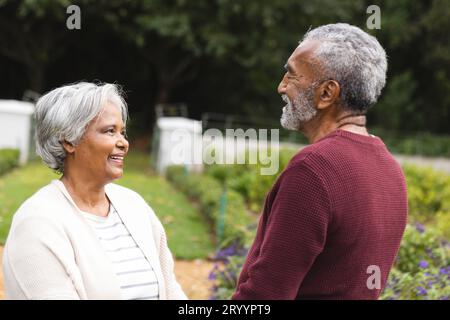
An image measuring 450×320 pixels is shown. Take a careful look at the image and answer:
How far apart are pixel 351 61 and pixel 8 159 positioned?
1197cm

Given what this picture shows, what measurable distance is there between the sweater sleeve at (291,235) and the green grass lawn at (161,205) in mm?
5950

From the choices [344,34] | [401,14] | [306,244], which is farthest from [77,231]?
[401,14]

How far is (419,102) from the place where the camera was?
28.2 metres

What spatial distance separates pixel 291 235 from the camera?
190 centimetres

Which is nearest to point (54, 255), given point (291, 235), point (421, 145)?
point (291, 235)

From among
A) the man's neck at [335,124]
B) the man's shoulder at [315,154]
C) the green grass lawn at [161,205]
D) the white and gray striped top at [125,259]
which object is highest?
the man's neck at [335,124]

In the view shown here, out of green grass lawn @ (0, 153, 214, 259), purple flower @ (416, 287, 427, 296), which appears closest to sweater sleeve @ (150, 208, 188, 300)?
purple flower @ (416, 287, 427, 296)

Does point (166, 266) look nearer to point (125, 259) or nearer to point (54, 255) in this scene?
point (125, 259)

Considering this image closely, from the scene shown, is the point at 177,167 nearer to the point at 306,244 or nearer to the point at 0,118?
the point at 0,118

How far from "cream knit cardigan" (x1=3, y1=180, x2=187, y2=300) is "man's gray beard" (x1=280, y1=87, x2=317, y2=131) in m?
0.79

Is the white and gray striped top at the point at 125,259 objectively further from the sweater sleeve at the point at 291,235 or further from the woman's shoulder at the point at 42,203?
the sweater sleeve at the point at 291,235

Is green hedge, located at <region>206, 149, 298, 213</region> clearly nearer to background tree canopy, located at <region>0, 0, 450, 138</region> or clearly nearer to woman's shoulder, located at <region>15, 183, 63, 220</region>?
background tree canopy, located at <region>0, 0, 450, 138</region>

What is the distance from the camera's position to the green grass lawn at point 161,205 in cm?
833

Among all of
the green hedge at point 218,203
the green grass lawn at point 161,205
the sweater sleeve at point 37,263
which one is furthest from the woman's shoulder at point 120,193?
the green grass lawn at point 161,205
